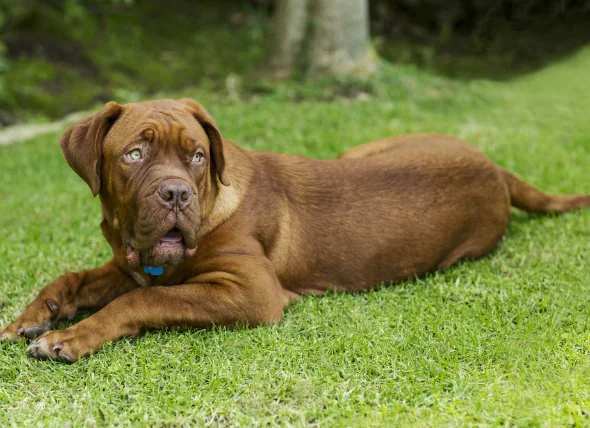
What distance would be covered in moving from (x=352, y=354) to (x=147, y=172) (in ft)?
5.06

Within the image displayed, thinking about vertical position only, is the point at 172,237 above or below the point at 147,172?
below

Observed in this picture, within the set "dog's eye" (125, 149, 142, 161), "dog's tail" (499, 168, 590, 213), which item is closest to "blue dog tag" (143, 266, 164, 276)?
"dog's eye" (125, 149, 142, 161)

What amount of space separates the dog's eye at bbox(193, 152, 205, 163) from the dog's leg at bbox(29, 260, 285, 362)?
2.14ft

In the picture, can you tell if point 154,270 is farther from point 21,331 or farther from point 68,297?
point 21,331

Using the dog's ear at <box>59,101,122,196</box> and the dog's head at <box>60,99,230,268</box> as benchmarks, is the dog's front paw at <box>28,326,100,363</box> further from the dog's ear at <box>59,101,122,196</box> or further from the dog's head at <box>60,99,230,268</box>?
the dog's ear at <box>59,101,122,196</box>

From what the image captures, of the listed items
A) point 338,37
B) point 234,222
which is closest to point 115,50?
point 338,37

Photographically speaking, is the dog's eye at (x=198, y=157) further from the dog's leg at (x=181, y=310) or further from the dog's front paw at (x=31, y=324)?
the dog's front paw at (x=31, y=324)

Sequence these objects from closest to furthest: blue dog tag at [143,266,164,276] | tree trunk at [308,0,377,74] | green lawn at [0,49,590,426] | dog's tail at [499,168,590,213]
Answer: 1. green lawn at [0,49,590,426]
2. blue dog tag at [143,266,164,276]
3. dog's tail at [499,168,590,213]
4. tree trunk at [308,0,377,74]

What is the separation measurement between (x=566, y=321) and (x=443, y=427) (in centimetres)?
149

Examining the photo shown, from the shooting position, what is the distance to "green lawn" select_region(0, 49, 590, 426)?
3521 millimetres

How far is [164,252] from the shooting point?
4.20 metres

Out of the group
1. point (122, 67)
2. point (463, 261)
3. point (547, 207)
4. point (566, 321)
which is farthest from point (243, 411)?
point (122, 67)

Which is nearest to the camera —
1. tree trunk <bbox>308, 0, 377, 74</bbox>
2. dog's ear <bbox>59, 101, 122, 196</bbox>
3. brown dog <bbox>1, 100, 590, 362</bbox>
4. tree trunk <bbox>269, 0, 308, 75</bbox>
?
brown dog <bbox>1, 100, 590, 362</bbox>

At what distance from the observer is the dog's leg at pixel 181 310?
3.96 metres
